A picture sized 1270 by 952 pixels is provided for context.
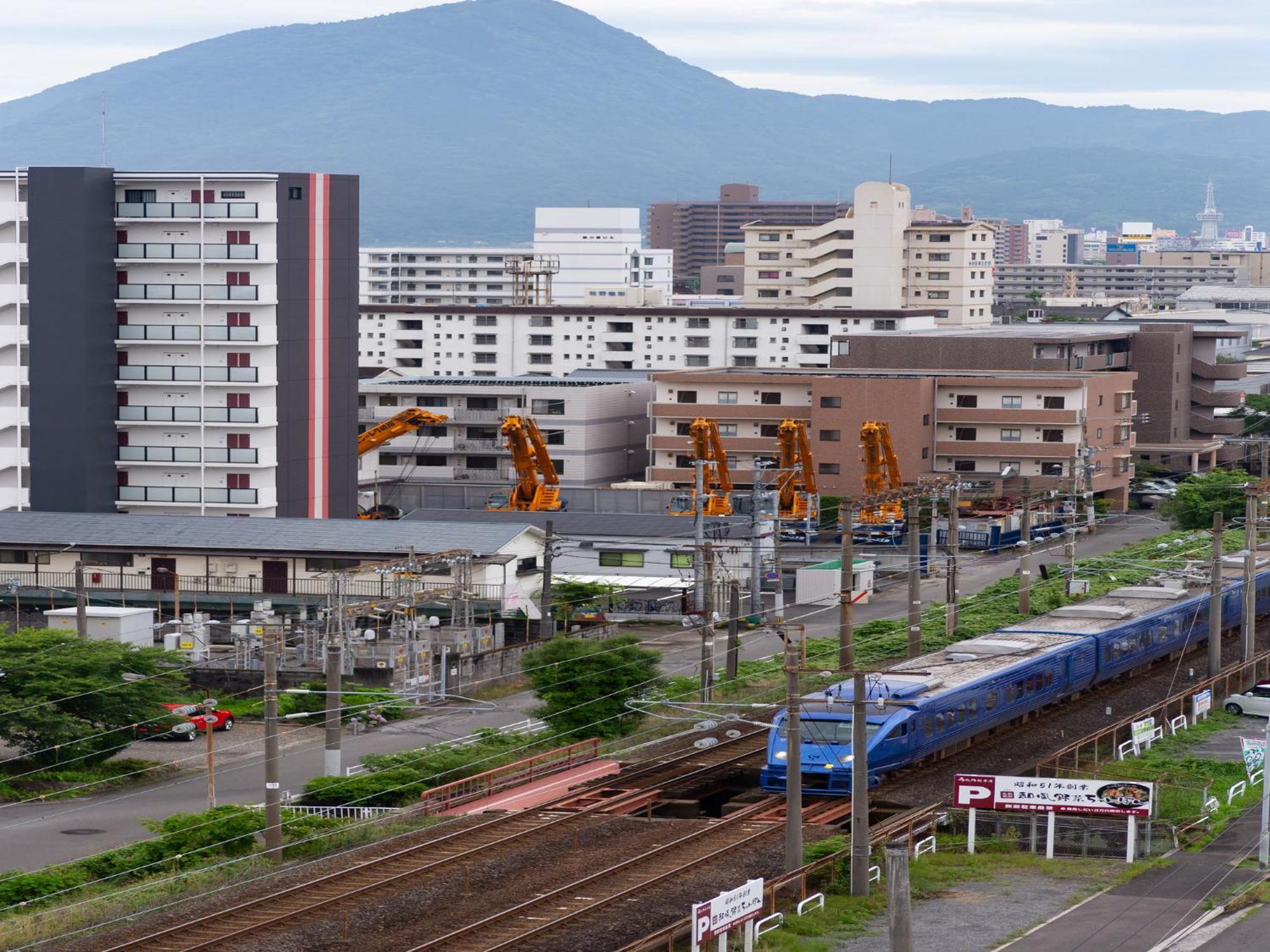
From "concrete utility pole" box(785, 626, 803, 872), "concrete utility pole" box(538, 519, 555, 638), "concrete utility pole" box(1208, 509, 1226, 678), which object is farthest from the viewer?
"concrete utility pole" box(538, 519, 555, 638)

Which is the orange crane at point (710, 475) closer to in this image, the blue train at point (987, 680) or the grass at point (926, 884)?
the blue train at point (987, 680)

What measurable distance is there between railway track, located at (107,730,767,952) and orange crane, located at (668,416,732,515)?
101ft

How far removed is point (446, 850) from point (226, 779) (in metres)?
7.75

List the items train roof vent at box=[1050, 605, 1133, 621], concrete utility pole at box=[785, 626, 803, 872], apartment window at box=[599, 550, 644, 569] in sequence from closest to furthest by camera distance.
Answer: concrete utility pole at box=[785, 626, 803, 872]
train roof vent at box=[1050, 605, 1133, 621]
apartment window at box=[599, 550, 644, 569]

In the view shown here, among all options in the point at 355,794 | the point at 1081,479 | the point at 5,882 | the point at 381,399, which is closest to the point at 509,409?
the point at 381,399

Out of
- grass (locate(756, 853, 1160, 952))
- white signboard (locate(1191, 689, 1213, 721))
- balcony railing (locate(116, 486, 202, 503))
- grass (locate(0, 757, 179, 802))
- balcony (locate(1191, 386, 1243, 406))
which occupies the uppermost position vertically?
balcony (locate(1191, 386, 1243, 406))

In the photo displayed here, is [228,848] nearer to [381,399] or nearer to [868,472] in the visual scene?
[868,472]

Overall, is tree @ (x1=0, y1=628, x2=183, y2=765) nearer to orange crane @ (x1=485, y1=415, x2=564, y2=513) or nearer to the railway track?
the railway track

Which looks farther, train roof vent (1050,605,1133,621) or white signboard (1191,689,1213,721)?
train roof vent (1050,605,1133,621)

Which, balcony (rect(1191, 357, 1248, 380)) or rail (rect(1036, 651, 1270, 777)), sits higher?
balcony (rect(1191, 357, 1248, 380))

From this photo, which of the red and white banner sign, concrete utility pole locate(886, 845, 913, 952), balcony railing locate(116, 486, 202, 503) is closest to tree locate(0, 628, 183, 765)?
the red and white banner sign

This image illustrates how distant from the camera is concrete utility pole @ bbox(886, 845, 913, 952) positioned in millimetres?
16406

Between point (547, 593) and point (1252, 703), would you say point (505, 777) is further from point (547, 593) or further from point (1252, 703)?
point (547, 593)

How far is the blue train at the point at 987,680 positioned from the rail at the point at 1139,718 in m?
1.30
